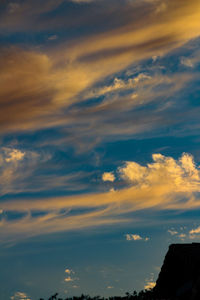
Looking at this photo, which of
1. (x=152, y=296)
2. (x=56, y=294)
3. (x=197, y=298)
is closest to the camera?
(x=197, y=298)

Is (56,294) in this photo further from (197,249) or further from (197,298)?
(197,298)

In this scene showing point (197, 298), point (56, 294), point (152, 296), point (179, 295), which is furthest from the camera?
point (152, 296)

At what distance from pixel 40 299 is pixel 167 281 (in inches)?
553

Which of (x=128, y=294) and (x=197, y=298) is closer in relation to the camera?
(x=197, y=298)

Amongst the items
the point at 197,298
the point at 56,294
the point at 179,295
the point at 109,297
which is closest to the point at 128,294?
the point at 109,297

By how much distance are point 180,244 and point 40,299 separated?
1626cm

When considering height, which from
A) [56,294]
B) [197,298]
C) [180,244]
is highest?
[180,244]

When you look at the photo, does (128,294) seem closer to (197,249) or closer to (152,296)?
(152,296)

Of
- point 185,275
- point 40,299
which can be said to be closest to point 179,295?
point 185,275

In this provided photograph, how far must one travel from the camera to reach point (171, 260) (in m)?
45.0

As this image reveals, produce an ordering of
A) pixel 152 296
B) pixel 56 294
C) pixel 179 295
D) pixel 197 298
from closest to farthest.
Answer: pixel 197 298
pixel 179 295
pixel 56 294
pixel 152 296

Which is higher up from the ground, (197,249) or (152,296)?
(197,249)

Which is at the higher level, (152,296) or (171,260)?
(171,260)

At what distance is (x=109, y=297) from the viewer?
44.0 metres
